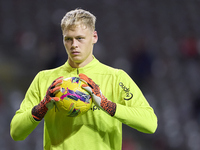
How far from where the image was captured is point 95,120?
6.40 feet

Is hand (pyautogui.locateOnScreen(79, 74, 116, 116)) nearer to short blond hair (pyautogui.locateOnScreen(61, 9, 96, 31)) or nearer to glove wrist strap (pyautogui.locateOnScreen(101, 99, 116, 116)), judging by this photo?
glove wrist strap (pyautogui.locateOnScreen(101, 99, 116, 116))

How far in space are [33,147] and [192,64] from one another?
2.44 metres

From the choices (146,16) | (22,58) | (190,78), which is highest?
(146,16)

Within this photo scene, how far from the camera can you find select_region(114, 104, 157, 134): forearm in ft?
6.03

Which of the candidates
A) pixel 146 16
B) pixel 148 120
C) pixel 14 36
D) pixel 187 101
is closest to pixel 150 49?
pixel 146 16

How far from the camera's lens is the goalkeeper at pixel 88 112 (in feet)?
6.19

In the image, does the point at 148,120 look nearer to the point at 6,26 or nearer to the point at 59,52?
the point at 59,52

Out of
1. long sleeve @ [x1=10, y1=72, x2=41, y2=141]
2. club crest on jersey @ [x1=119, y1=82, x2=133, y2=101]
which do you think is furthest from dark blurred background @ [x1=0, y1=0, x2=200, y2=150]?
club crest on jersey @ [x1=119, y1=82, x2=133, y2=101]

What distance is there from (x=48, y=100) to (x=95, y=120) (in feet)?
1.26

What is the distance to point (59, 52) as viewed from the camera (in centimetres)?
394

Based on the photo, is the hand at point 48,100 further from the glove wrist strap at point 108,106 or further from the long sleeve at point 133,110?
the long sleeve at point 133,110

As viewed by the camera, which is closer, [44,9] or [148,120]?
[148,120]

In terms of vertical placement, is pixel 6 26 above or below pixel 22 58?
above

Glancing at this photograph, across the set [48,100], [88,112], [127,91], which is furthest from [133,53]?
[48,100]
